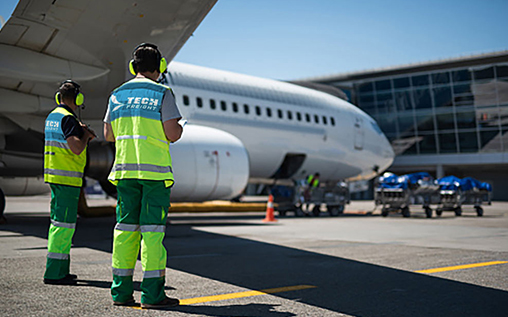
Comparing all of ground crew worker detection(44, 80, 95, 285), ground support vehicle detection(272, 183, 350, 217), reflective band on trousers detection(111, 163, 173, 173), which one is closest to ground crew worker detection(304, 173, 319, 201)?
ground support vehicle detection(272, 183, 350, 217)

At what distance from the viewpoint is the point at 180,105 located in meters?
14.0

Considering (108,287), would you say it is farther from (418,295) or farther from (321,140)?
(321,140)

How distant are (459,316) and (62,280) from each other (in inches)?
131

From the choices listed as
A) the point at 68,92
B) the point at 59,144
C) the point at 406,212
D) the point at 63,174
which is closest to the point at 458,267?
the point at 63,174

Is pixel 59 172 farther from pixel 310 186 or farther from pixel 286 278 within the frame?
pixel 310 186

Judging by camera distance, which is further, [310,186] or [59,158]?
[310,186]

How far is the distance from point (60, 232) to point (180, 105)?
30.5ft

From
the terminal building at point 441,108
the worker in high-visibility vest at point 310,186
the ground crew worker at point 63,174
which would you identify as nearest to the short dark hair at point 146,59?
the ground crew worker at point 63,174

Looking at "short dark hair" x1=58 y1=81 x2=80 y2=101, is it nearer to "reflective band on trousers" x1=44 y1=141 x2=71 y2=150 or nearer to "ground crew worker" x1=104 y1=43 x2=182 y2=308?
"reflective band on trousers" x1=44 y1=141 x2=71 y2=150

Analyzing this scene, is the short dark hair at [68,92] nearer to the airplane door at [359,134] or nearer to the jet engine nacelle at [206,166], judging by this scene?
the jet engine nacelle at [206,166]

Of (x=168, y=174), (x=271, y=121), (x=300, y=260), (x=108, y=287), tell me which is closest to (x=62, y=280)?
(x=108, y=287)

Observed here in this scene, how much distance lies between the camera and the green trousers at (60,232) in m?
4.87

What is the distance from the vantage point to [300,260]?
685 cm

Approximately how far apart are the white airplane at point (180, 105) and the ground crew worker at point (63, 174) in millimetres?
2196
